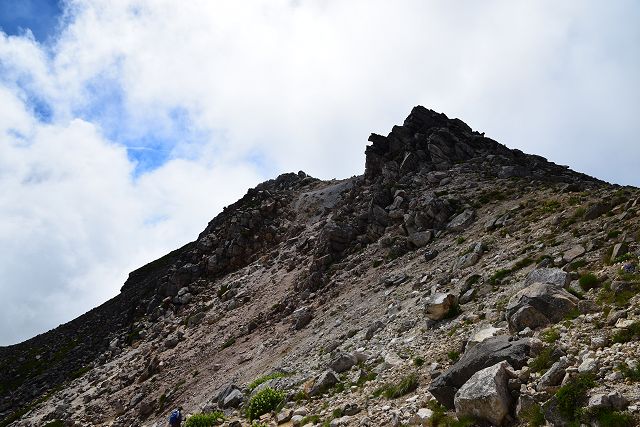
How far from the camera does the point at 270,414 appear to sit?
2256 cm

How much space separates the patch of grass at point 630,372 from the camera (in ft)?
36.6

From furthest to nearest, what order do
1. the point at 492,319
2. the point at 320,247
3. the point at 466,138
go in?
the point at 466,138 → the point at 320,247 → the point at 492,319

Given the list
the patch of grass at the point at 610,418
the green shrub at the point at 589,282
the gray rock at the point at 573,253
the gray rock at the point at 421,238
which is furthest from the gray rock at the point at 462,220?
the patch of grass at the point at 610,418

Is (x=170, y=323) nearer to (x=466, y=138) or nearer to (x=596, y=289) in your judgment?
(x=466, y=138)

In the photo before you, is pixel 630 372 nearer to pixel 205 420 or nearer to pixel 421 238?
pixel 205 420

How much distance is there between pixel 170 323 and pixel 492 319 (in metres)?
52.6

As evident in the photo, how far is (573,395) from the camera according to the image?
11.3m

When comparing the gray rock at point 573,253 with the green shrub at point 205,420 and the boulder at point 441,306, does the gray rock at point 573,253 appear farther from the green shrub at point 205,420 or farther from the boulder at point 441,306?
the green shrub at point 205,420

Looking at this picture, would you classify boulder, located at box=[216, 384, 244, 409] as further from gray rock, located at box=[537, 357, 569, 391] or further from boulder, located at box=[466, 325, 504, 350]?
gray rock, located at box=[537, 357, 569, 391]

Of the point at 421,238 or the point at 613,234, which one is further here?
the point at 421,238

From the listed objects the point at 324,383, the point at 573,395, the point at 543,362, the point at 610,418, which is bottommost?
the point at 610,418

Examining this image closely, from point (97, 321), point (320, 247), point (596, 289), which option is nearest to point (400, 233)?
point (320, 247)

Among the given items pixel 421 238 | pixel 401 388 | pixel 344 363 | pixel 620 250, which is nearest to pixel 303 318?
pixel 421 238

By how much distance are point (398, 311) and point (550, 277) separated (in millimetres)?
11327
